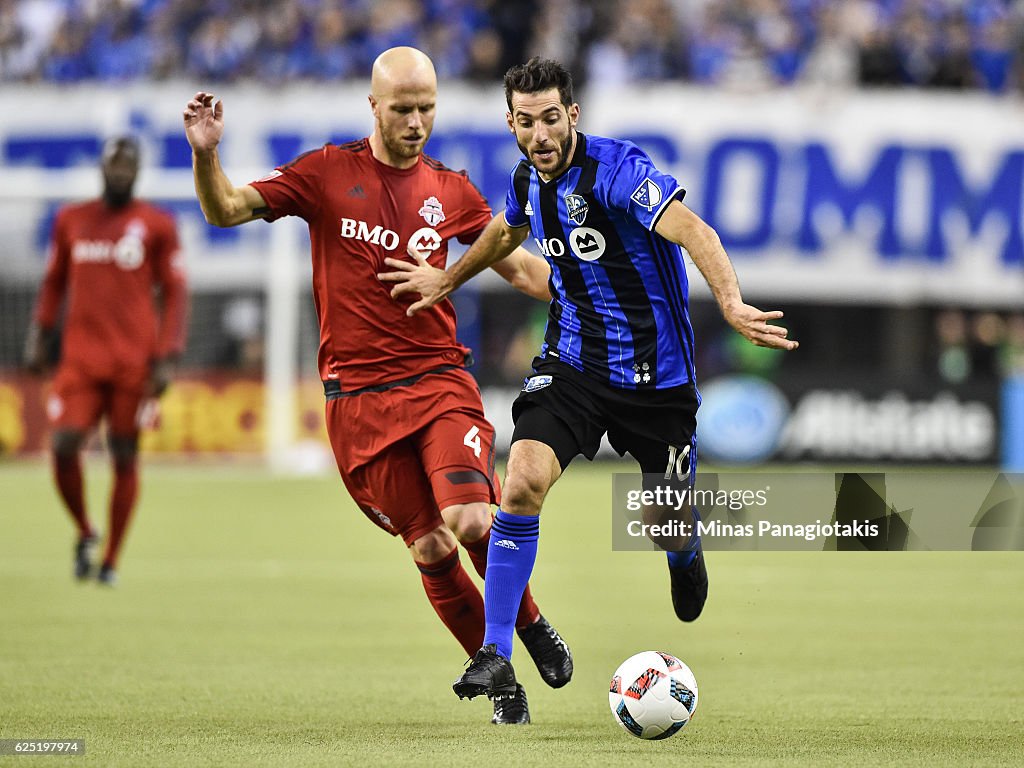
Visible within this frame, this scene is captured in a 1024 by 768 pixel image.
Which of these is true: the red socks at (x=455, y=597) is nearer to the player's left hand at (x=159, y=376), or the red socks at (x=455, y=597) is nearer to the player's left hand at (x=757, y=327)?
the player's left hand at (x=757, y=327)

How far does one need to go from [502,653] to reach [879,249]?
16.5m

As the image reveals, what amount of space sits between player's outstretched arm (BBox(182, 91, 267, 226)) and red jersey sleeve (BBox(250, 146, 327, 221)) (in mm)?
168

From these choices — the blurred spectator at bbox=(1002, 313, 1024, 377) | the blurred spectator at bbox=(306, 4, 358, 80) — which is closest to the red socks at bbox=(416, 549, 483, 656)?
the blurred spectator at bbox=(1002, 313, 1024, 377)

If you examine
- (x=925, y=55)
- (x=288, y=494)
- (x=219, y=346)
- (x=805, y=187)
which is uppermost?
(x=925, y=55)

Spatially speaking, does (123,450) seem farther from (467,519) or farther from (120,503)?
(467,519)

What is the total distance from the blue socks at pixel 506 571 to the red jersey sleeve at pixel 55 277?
5.58 meters

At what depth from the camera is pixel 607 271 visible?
6.38 m

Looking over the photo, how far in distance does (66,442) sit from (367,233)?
183 inches

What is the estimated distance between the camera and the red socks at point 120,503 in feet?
34.7

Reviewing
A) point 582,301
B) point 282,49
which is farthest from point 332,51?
point 582,301

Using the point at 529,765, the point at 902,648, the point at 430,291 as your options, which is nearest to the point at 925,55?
the point at 902,648

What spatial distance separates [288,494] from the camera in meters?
17.6

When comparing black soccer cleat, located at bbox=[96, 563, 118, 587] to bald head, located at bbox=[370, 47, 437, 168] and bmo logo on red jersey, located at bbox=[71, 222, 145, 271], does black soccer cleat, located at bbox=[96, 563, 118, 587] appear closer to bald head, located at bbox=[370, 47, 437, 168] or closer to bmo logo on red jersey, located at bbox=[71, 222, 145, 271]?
bmo logo on red jersey, located at bbox=[71, 222, 145, 271]

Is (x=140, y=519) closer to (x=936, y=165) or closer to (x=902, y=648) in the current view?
(x=902, y=648)
